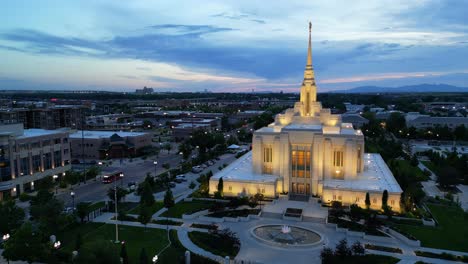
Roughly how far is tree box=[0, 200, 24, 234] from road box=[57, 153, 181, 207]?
11.5 metres

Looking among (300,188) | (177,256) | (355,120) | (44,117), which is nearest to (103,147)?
(44,117)

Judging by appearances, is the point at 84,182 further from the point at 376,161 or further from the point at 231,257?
the point at 376,161

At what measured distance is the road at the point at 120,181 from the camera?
4762 centimetres

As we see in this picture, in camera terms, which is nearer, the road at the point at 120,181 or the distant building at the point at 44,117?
the road at the point at 120,181

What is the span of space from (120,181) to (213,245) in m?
29.7

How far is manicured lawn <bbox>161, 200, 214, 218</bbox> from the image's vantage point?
133 ft

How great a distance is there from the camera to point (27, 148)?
5175cm

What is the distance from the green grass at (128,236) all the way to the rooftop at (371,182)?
21581 mm

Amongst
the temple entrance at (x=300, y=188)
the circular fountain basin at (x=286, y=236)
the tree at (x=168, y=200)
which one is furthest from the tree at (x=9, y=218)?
the temple entrance at (x=300, y=188)

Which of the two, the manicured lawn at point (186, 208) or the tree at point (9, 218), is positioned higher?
the tree at point (9, 218)

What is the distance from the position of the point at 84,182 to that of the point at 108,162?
652 inches

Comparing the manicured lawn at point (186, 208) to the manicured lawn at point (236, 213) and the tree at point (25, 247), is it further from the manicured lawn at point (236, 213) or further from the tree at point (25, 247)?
the tree at point (25, 247)

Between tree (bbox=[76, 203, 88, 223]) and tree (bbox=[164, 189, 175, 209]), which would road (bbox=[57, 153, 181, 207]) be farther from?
tree (bbox=[164, 189, 175, 209])

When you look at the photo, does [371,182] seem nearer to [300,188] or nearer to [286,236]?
[300,188]
